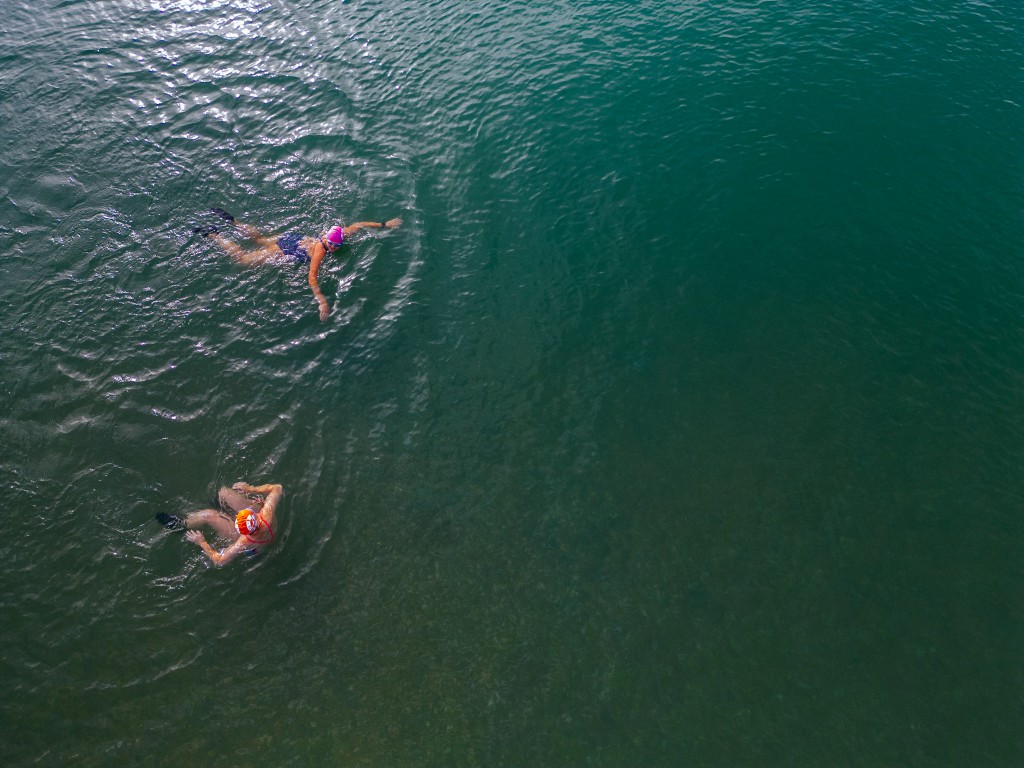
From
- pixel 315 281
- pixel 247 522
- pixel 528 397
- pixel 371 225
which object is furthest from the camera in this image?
pixel 371 225

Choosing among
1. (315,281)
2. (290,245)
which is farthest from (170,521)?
(290,245)

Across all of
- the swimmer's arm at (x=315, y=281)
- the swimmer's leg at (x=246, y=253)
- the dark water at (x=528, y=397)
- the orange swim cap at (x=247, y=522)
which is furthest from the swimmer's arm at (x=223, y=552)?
the swimmer's leg at (x=246, y=253)

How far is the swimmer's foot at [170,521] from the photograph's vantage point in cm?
1522

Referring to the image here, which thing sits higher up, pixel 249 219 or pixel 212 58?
pixel 212 58

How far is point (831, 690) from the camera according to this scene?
1344cm

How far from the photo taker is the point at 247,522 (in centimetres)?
1446

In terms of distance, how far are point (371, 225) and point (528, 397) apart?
845 centimetres

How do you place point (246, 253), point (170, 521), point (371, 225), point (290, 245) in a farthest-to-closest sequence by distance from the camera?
point (371, 225), point (246, 253), point (290, 245), point (170, 521)

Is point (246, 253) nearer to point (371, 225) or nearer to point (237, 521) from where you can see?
point (371, 225)

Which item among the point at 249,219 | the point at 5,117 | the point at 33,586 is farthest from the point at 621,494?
the point at 5,117

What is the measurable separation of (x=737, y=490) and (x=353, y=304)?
40.8ft

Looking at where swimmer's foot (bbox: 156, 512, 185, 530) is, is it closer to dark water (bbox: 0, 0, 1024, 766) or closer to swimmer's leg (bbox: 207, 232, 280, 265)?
dark water (bbox: 0, 0, 1024, 766)

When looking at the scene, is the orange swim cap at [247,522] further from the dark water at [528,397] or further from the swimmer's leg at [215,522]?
the dark water at [528,397]

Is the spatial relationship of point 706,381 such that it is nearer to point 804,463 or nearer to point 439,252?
point 804,463
